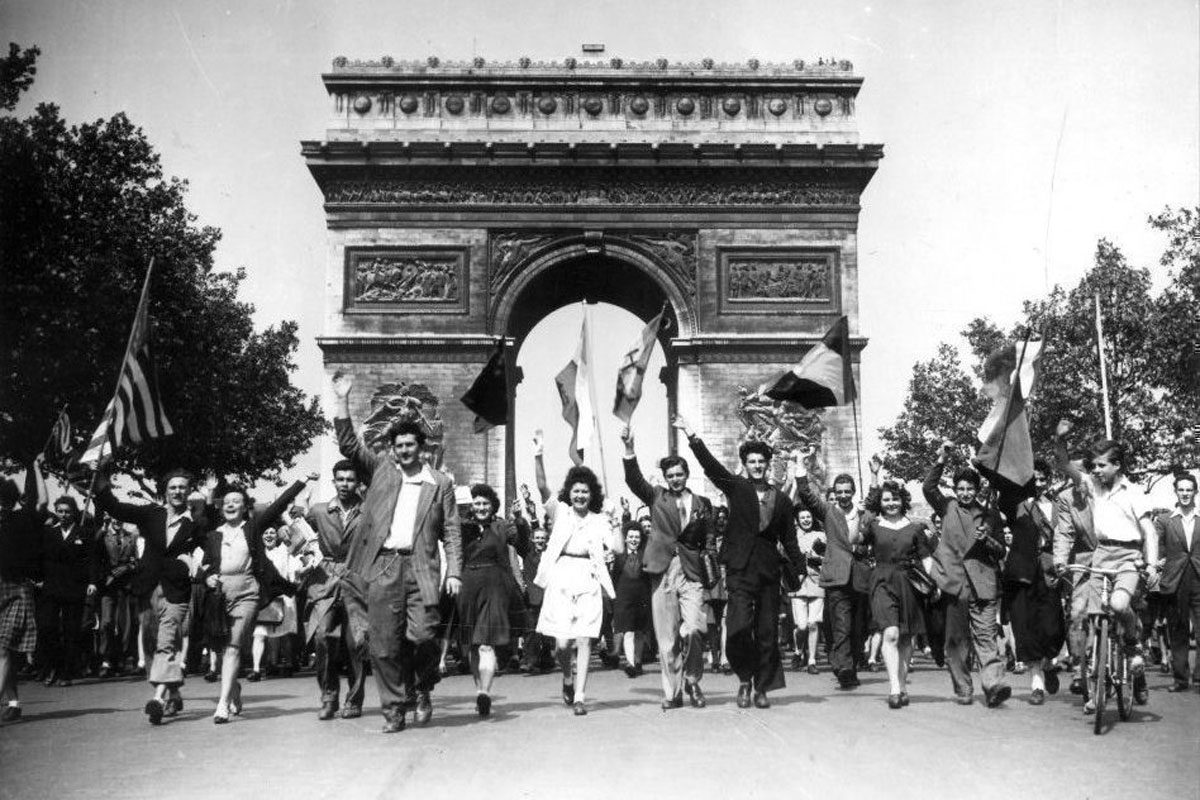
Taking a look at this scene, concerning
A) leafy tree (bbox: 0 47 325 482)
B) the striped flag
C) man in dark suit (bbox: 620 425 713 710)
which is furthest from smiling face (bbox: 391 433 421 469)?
leafy tree (bbox: 0 47 325 482)

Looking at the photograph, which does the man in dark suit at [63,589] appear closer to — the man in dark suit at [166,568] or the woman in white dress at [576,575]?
the man in dark suit at [166,568]

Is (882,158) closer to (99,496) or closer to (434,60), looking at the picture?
(434,60)

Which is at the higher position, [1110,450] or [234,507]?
[1110,450]

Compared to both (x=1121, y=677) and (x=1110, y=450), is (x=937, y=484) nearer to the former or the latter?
(x=1110, y=450)

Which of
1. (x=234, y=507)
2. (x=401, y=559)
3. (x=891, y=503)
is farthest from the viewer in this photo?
(x=891, y=503)

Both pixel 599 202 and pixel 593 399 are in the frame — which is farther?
pixel 599 202

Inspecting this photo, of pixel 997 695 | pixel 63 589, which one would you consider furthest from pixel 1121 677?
pixel 63 589

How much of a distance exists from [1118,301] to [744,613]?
31848 millimetres

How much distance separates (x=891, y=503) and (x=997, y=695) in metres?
1.77

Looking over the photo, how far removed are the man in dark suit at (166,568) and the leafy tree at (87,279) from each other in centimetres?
686

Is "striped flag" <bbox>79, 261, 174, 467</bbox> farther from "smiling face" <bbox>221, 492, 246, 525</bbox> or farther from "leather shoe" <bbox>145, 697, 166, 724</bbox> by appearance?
"leather shoe" <bbox>145, 697, 166, 724</bbox>

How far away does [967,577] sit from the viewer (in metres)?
11.0

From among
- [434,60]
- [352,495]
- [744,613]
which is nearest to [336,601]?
[352,495]

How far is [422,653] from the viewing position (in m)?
9.59
